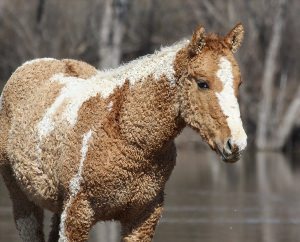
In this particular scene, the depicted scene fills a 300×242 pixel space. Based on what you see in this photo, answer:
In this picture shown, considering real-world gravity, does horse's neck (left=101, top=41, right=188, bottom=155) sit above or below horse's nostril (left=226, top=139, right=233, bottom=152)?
above

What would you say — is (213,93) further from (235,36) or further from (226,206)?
(226,206)

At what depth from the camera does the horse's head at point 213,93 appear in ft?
22.1

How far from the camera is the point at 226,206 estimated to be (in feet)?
50.2

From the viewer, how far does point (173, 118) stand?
7.29 metres

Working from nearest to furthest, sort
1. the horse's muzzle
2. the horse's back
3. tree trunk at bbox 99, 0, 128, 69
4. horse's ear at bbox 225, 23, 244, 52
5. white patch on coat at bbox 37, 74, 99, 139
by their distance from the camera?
the horse's muzzle
horse's ear at bbox 225, 23, 244, 52
white patch on coat at bbox 37, 74, 99, 139
the horse's back
tree trunk at bbox 99, 0, 128, 69

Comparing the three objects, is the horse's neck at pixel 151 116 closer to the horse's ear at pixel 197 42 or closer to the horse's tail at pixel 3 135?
the horse's ear at pixel 197 42

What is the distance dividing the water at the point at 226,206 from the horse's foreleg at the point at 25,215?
2.42m

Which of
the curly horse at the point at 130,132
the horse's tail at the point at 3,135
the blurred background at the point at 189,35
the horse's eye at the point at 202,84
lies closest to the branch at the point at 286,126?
the blurred background at the point at 189,35

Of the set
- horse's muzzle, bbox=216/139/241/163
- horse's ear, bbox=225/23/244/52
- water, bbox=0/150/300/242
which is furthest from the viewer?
water, bbox=0/150/300/242

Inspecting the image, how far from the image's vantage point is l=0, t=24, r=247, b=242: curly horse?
22.8ft

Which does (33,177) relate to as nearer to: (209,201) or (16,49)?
(209,201)

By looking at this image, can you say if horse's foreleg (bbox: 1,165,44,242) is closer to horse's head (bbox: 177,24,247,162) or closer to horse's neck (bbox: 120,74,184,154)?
horse's neck (bbox: 120,74,184,154)

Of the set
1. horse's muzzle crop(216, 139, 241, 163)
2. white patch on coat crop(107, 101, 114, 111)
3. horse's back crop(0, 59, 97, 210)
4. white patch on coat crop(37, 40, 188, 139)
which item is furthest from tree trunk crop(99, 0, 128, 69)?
horse's muzzle crop(216, 139, 241, 163)

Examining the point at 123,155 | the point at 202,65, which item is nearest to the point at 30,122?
the point at 123,155
